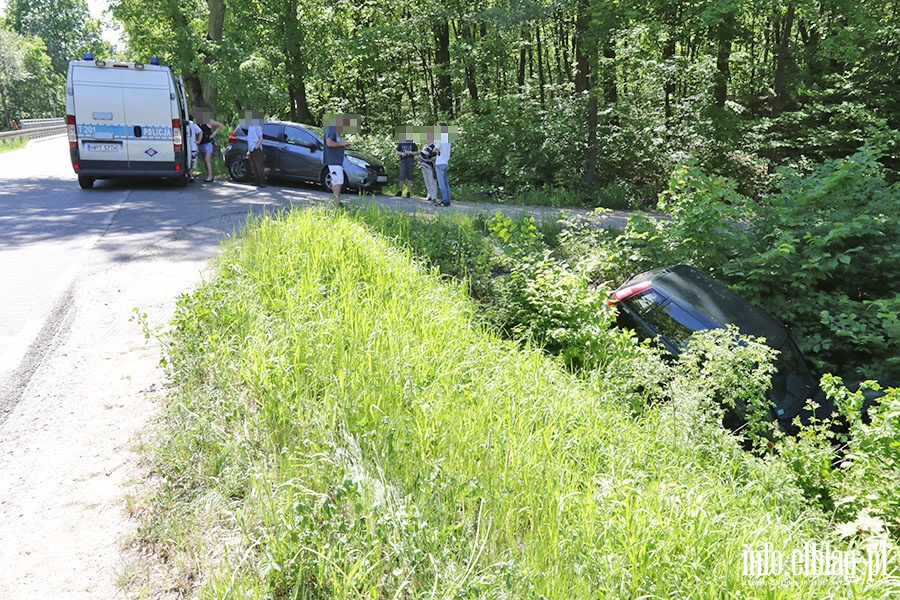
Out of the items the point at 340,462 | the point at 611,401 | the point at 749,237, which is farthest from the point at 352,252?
the point at 749,237

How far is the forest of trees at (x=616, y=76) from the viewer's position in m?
14.8

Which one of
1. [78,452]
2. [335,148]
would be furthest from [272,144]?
[78,452]

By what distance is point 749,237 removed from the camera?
8484mm

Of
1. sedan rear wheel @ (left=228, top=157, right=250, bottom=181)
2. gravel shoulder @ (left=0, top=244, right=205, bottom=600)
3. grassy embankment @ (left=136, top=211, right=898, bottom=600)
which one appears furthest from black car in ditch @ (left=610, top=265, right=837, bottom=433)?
sedan rear wheel @ (left=228, top=157, right=250, bottom=181)

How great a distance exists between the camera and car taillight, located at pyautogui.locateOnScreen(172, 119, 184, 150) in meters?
12.9

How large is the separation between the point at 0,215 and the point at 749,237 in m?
11.6

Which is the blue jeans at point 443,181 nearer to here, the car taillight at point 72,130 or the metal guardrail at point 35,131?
the car taillight at point 72,130

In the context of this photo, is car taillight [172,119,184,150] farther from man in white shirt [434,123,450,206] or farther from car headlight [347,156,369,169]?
man in white shirt [434,123,450,206]

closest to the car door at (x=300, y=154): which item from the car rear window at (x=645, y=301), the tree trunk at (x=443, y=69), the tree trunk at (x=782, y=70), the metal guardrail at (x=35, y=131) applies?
the tree trunk at (x=443, y=69)

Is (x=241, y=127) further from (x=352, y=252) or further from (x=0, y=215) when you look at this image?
(x=352, y=252)

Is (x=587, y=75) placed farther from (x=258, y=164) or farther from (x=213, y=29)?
(x=213, y=29)

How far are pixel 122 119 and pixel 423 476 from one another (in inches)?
493

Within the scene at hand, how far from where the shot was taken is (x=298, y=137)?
636 inches

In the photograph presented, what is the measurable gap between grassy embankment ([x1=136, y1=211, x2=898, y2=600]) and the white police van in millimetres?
9633
